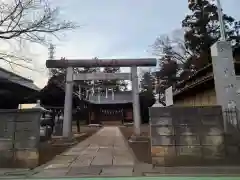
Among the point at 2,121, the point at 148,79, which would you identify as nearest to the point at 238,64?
the point at 2,121

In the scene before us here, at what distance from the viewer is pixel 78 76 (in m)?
17.0

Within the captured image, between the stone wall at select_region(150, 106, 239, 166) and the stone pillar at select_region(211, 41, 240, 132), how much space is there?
1.36m

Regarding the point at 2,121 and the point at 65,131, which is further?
the point at 65,131

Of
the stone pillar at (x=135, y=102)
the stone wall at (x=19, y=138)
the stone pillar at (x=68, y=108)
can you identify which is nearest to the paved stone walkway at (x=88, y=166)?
the stone wall at (x=19, y=138)

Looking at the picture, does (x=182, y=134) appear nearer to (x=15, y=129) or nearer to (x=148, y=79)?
(x=15, y=129)

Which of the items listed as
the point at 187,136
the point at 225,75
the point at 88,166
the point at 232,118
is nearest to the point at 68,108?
the point at 88,166

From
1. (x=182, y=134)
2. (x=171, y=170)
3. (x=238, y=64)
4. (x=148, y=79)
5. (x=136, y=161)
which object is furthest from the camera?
(x=148, y=79)

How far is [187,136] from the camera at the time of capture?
886cm

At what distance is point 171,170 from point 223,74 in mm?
4309

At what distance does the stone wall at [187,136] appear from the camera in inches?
344

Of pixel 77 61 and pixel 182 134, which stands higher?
pixel 77 61

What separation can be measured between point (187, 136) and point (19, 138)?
5.59m

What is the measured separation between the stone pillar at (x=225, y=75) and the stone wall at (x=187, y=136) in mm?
1365

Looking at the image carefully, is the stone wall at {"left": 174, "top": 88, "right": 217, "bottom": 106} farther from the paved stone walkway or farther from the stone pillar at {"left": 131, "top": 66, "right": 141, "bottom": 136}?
the paved stone walkway
